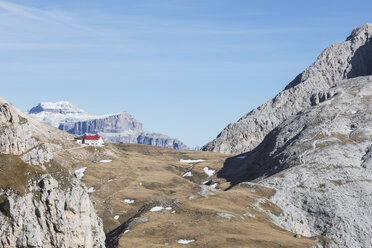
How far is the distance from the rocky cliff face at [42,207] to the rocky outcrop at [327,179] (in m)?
57.1

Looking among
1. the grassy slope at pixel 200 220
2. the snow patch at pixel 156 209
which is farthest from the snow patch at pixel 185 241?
the snow patch at pixel 156 209

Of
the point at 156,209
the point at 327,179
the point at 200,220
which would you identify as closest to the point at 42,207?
the point at 200,220

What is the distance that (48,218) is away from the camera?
248 ft

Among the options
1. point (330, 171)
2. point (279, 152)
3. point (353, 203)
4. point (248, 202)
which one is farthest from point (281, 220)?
point (279, 152)

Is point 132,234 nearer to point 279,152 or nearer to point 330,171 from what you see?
point 330,171

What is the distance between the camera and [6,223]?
7006 centimetres

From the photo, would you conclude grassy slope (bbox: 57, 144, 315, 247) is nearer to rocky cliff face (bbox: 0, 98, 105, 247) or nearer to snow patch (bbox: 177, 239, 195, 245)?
snow patch (bbox: 177, 239, 195, 245)

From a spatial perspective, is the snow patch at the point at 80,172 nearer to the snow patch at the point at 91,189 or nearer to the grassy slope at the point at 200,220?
the grassy slope at the point at 200,220

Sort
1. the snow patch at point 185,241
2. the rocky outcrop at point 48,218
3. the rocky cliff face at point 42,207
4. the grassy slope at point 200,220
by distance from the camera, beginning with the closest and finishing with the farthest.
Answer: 1. the rocky outcrop at point 48,218
2. the rocky cliff face at point 42,207
3. the snow patch at point 185,241
4. the grassy slope at point 200,220

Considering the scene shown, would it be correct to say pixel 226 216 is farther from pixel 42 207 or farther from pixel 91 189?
pixel 91 189

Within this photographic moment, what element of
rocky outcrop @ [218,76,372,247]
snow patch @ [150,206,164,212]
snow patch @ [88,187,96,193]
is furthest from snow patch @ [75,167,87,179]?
snow patch @ [150,206,164,212]

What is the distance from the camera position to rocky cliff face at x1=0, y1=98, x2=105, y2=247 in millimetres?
71000

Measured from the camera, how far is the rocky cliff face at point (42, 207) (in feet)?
233

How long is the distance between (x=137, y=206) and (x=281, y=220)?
45658mm
